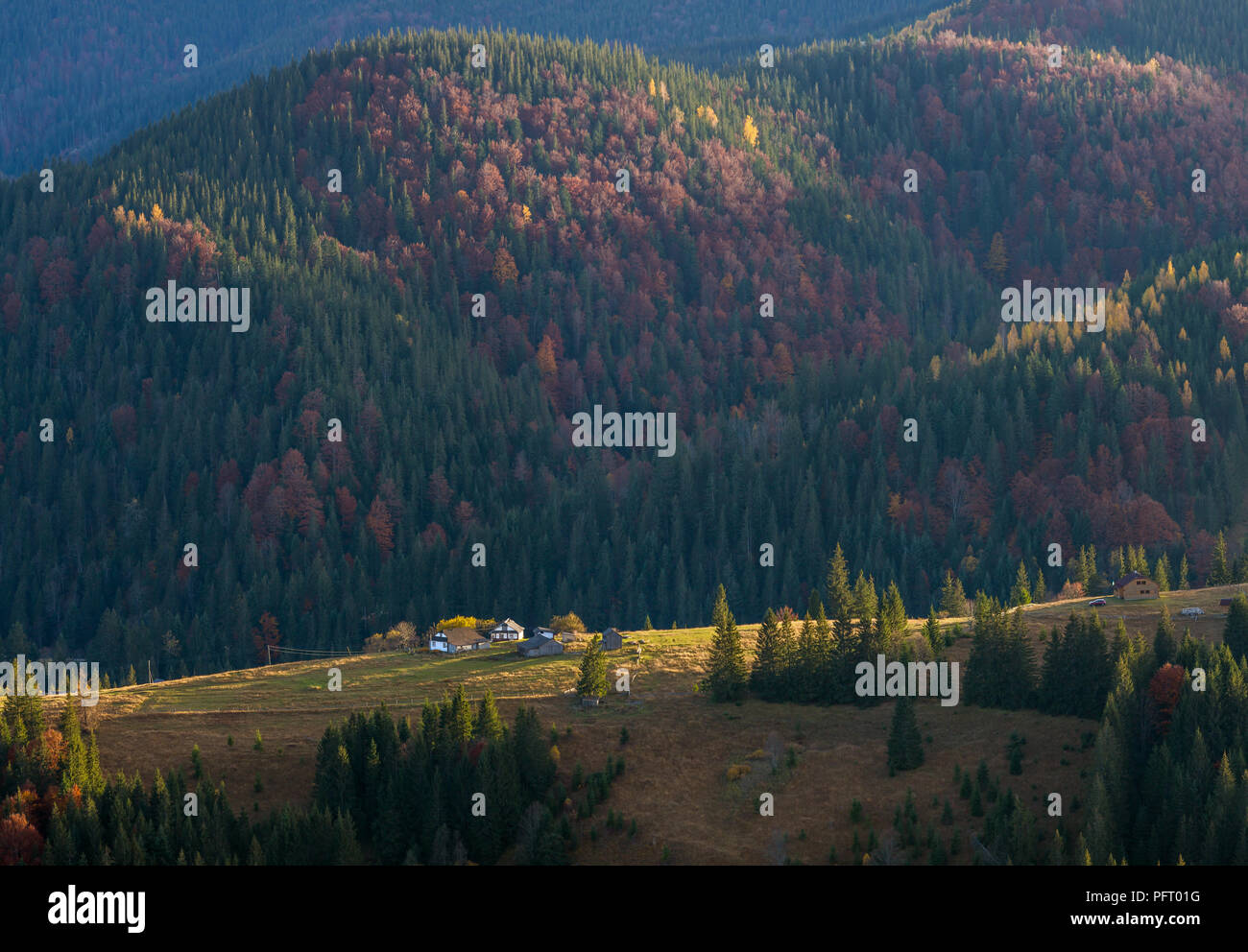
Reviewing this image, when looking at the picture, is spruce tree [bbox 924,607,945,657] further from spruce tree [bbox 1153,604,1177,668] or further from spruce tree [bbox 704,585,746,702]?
spruce tree [bbox 1153,604,1177,668]

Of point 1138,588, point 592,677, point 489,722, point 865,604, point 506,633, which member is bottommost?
point 489,722

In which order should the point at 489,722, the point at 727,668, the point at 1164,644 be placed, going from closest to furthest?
the point at 1164,644, the point at 489,722, the point at 727,668

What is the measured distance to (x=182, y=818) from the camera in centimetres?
13412

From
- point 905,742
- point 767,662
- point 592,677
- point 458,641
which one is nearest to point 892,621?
point 767,662

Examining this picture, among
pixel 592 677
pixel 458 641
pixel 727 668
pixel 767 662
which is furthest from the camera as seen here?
pixel 458 641

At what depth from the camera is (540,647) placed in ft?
562

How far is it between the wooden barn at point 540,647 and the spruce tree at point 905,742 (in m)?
39.1

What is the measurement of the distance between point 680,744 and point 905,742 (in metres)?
18.3

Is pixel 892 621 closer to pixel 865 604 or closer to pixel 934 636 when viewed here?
pixel 934 636

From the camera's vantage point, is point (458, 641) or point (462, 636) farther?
point (462, 636)

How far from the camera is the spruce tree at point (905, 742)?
141125 millimetres

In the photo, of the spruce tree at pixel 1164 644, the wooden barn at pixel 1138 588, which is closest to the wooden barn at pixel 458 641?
the wooden barn at pixel 1138 588
